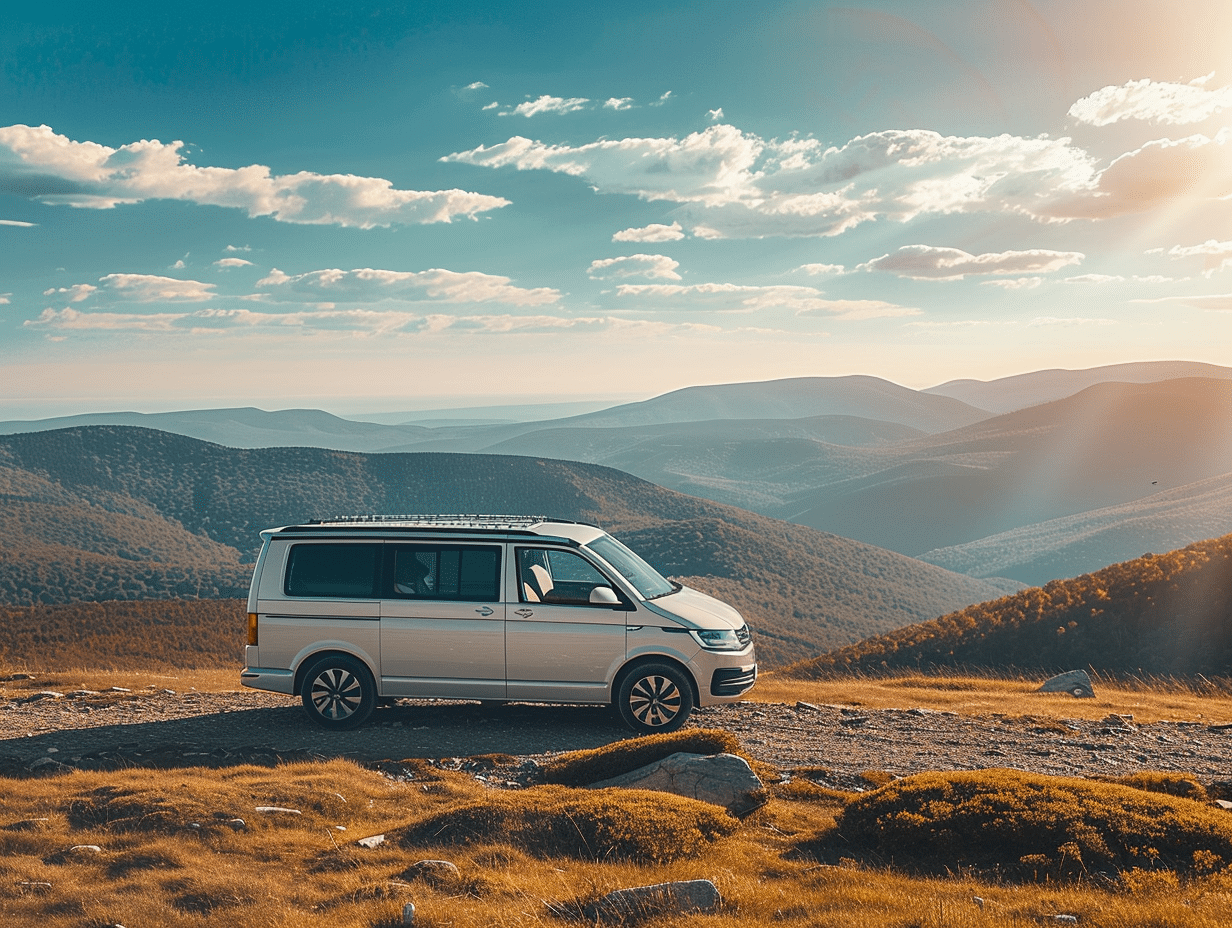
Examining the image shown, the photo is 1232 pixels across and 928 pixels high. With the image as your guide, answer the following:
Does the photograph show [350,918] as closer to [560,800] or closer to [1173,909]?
[560,800]

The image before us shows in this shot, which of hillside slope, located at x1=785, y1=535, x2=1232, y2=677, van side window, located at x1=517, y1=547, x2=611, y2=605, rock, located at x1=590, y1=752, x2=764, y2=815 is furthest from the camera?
hillside slope, located at x1=785, y1=535, x2=1232, y2=677

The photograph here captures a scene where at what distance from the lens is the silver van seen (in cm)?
984

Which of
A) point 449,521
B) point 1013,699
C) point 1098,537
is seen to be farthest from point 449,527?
point 1098,537

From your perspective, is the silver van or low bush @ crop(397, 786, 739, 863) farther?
the silver van

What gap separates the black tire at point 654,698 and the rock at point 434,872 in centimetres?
424

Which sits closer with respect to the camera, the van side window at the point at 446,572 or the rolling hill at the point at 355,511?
the van side window at the point at 446,572

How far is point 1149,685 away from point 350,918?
1723 centimetres

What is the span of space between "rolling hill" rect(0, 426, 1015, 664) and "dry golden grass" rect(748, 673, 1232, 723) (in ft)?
200

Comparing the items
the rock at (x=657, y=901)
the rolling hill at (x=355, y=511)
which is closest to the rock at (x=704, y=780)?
the rock at (x=657, y=901)

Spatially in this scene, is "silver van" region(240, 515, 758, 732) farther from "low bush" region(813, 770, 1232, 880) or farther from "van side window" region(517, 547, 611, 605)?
"low bush" region(813, 770, 1232, 880)

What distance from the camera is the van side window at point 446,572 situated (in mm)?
10070

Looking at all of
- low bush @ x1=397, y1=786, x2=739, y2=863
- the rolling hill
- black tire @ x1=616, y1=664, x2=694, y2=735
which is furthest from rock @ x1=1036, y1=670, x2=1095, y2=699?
the rolling hill

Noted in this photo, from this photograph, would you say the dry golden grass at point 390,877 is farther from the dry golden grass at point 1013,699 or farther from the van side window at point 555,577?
the dry golden grass at point 1013,699

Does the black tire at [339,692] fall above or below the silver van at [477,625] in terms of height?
below
